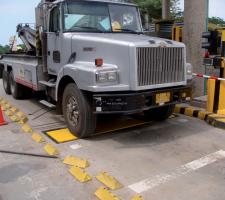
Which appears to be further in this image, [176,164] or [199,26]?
[199,26]

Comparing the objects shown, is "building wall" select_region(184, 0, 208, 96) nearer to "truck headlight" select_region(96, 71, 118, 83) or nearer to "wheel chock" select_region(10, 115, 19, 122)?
"truck headlight" select_region(96, 71, 118, 83)

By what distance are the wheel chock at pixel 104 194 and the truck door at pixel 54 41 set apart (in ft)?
11.1

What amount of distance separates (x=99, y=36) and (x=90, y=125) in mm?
1629

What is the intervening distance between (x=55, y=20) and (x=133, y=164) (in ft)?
11.5

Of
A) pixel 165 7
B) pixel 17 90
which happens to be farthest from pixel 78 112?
pixel 165 7

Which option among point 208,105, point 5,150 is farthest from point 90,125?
point 208,105

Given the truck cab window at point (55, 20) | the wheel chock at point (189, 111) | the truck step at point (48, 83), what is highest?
the truck cab window at point (55, 20)

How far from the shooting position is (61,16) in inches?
253

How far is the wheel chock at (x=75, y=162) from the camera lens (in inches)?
191

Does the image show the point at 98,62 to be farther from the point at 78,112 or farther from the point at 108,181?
the point at 108,181

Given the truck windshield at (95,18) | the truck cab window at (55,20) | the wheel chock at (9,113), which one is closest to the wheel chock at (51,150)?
the truck windshield at (95,18)

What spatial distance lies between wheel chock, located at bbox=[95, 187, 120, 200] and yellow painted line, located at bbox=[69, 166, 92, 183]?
37cm

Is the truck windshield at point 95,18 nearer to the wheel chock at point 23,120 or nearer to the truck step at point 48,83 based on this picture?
the truck step at point 48,83

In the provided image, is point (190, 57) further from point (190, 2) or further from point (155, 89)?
point (155, 89)
